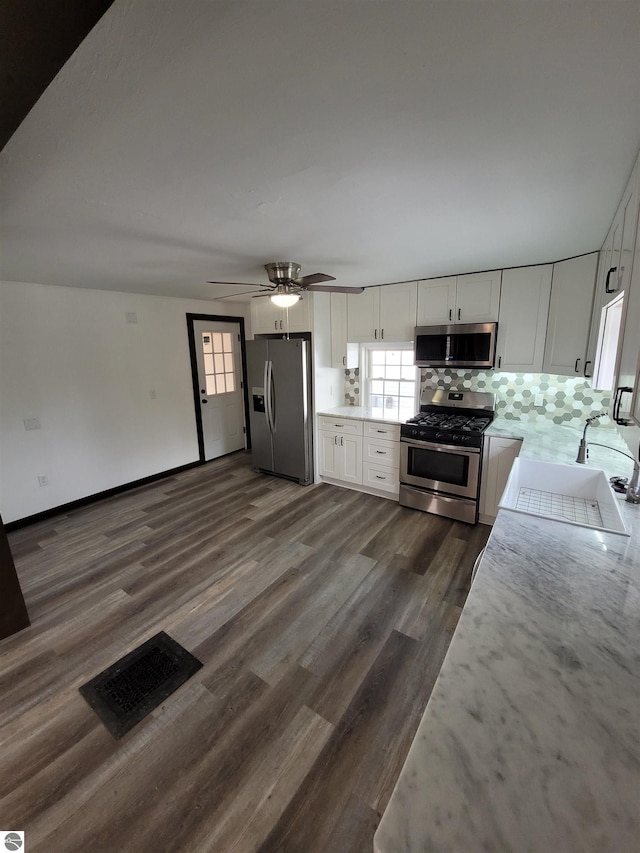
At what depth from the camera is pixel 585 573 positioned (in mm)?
1178

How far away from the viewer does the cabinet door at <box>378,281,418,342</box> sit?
349cm

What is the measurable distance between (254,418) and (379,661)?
3.16m

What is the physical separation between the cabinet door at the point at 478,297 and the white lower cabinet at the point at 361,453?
48.6 inches

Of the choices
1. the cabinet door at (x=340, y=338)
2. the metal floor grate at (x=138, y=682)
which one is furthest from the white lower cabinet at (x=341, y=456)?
the metal floor grate at (x=138, y=682)

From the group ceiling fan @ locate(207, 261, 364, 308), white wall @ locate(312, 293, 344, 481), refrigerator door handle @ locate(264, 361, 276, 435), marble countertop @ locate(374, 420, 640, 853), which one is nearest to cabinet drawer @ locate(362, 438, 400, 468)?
white wall @ locate(312, 293, 344, 481)

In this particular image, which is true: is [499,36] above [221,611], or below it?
above

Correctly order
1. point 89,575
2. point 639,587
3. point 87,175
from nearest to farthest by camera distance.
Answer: point 639,587 → point 87,175 → point 89,575

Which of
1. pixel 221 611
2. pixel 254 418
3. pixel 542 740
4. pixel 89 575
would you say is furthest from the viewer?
pixel 254 418

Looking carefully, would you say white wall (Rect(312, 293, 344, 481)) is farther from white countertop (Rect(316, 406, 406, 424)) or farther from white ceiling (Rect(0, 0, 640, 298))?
white ceiling (Rect(0, 0, 640, 298))

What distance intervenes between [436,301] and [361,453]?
1734mm

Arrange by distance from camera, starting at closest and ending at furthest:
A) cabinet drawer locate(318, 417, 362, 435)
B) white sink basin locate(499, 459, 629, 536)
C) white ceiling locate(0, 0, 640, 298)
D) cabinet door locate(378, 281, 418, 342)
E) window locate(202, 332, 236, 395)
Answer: white ceiling locate(0, 0, 640, 298) < white sink basin locate(499, 459, 629, 536) < cabinet door locate(378, 281, 418, 342) < cabinet drawer locate(318, 417, 362, 435) < window locate(202, 332, 236, 395)

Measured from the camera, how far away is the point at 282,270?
8.22 feet

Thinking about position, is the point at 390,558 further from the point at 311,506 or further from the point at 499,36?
the point at 499,36

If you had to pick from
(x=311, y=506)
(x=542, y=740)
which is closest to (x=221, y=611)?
(x=311, y=506)
